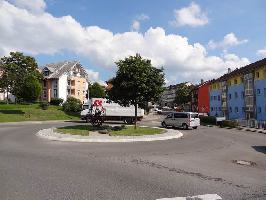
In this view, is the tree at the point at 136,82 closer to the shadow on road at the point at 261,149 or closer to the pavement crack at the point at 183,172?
the shadow on road at the point at 261,149

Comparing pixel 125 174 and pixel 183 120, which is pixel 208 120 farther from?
pixel 125 174

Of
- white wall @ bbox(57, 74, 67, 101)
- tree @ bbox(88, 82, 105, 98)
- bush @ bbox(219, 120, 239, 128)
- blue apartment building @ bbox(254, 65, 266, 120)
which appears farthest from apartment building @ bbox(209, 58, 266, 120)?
white wall @ bbox(57, 74, 67, 101)

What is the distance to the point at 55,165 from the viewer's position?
13742mm

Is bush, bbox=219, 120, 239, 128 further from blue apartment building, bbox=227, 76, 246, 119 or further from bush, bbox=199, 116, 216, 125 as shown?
blue apartment building, bbox=227, 76, 246, 119

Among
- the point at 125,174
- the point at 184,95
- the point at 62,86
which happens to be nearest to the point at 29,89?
the point at 62,86

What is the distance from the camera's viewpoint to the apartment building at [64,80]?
270ft

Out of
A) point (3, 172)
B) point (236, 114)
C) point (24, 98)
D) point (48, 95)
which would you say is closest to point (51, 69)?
point (48, 95)

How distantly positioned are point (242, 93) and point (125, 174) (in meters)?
49.6

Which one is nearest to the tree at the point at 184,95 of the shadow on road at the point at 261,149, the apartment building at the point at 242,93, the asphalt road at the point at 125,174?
the apartment building at the point at 242,93

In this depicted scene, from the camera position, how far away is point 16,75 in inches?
2527

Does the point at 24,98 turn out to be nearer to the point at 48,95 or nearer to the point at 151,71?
the point at 48,95

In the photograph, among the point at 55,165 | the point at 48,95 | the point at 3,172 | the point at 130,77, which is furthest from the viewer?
the point at 48,95

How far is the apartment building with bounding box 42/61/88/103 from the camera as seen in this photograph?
3244 inches

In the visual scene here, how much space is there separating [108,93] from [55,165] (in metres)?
18.7
